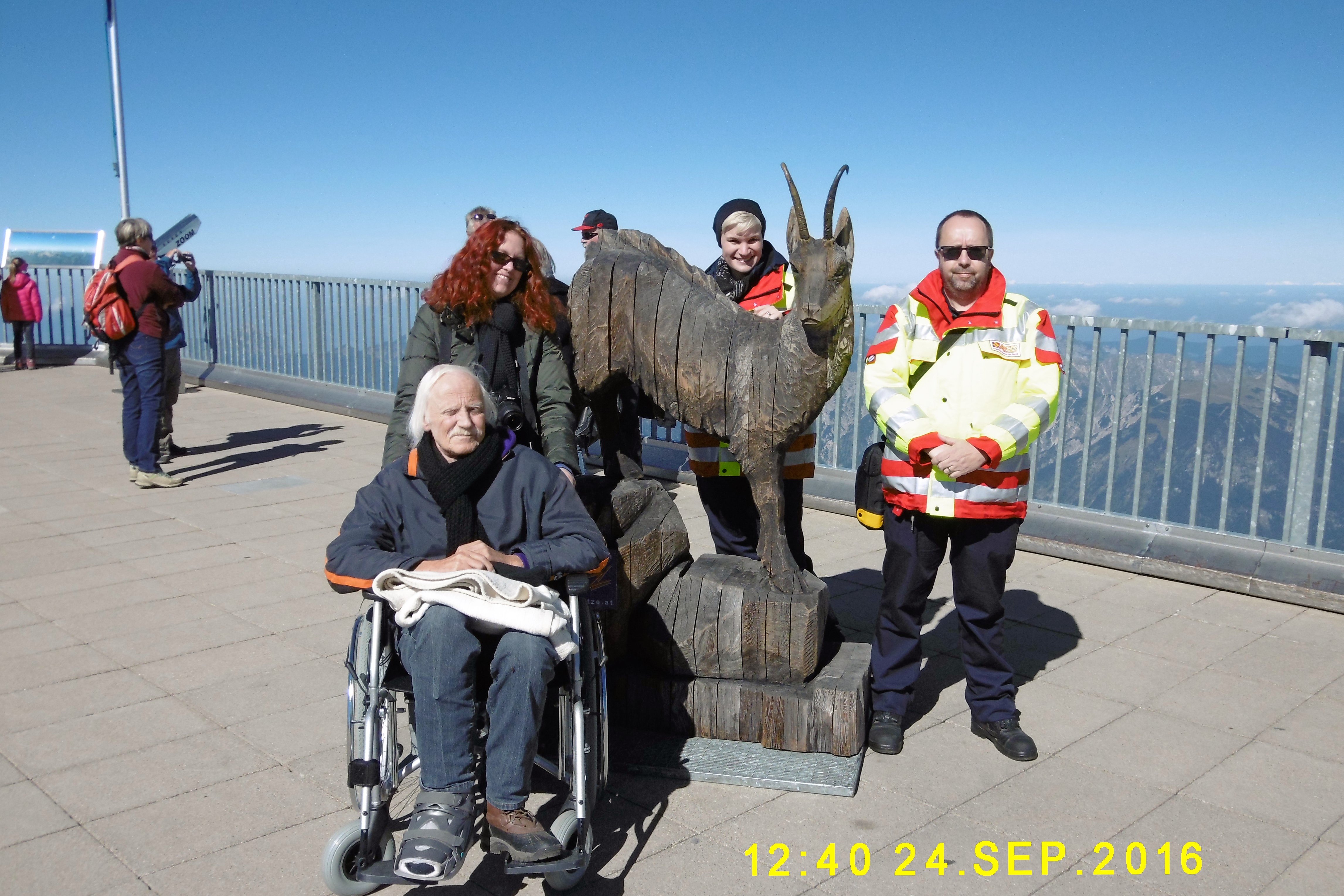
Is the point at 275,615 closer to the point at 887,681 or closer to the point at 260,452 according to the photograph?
the point at 887,681

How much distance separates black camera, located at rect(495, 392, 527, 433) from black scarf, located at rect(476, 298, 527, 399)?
21 millimetres

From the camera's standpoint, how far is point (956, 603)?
3953mm

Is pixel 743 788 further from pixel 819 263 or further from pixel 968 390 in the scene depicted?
pixel 819 263

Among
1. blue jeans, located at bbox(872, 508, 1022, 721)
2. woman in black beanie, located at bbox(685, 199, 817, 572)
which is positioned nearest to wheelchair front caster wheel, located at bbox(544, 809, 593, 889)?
blue jeans, located at bbox(872, 508, 1022, 721)

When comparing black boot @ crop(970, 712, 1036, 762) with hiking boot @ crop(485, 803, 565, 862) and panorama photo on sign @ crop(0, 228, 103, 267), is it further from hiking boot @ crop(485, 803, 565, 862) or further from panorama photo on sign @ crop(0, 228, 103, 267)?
panorama photo on sign @ crop(0, 228, 103, 267)

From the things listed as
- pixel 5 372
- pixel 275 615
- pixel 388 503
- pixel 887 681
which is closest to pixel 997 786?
pixel 887 681

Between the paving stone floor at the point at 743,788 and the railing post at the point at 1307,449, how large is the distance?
511 millimetres

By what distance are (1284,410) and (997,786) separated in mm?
3562

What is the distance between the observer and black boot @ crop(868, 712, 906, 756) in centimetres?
386

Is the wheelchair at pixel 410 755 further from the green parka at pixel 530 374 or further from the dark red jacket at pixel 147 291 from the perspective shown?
the dark red jacket at pixel 147 291

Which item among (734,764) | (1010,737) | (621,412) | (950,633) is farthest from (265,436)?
(1010,737)

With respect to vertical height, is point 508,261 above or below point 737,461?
above

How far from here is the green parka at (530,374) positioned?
396 cm

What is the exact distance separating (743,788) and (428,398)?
1.68 m
